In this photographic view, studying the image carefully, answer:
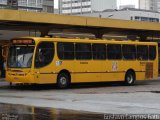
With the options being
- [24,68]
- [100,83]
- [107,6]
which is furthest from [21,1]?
[24,68]

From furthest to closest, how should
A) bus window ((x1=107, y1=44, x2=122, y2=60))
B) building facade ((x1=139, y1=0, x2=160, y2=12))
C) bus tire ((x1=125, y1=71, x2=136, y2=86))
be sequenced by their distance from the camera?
1. building facade ((x1=139, y1=0, x2=160, y2=12))
2. bus tire ((x1=125, y1=71, x2=136, y2=86))
3. bus window ((x1=107, y1=44, x2=122, y2=60))

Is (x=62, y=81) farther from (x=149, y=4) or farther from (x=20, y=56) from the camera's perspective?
(x=149, y=4)

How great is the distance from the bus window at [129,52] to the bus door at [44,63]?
6.28 metres

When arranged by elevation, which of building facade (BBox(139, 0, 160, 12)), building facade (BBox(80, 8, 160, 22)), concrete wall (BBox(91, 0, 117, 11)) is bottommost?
building facade (BBox(80, 8, 160, 22))

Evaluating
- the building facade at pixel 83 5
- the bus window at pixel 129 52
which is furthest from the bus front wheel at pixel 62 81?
the building facade at pixel 83 5

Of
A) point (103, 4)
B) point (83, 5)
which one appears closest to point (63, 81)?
point (103, 4)

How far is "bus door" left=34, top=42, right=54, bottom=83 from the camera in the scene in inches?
1033

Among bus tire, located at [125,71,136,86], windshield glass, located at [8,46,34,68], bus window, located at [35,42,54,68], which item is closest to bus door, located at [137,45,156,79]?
bus tire, located at [125,71,136,86]

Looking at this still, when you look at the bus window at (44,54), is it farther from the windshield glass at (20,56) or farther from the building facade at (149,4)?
the building facade at (149,4)

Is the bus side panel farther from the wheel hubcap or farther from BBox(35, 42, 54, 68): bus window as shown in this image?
BBox(35, 42, 54, 68): bus window

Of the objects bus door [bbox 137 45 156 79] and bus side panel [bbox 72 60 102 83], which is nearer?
bus side panel [bbox 72 60 102 83]

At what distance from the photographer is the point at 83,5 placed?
488 ft

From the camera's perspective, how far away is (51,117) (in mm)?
13953

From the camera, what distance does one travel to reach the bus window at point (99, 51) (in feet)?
96.7
